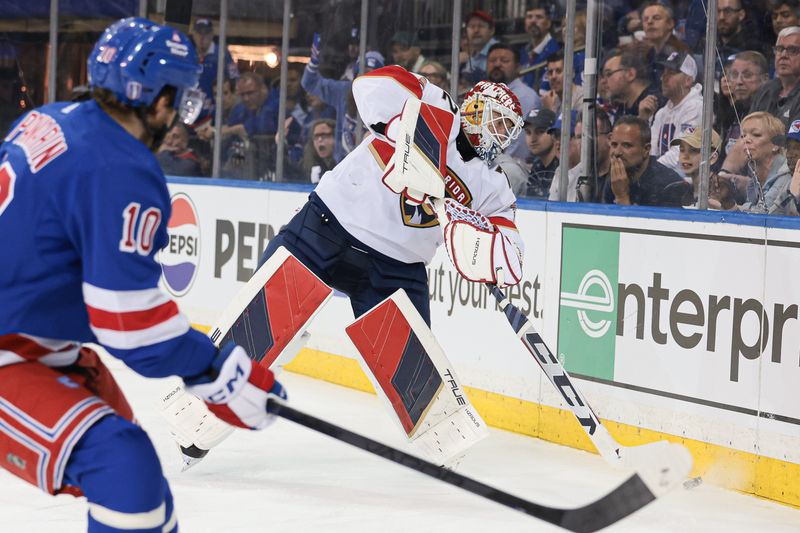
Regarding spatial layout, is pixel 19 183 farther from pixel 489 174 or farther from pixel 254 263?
pixel 254 263

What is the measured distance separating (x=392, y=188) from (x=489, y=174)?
0.98 ft

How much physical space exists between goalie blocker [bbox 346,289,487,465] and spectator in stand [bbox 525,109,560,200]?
1.14m

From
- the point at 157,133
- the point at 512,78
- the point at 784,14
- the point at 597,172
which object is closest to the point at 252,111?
the point at 512,78

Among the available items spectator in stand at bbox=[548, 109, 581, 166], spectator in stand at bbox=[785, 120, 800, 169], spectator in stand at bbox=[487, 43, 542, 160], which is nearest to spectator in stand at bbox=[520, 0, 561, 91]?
spectator in stand at bbox=[487, 43, 542, 160]

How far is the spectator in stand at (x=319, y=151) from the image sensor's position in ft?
17.3

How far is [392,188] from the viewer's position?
3.13m

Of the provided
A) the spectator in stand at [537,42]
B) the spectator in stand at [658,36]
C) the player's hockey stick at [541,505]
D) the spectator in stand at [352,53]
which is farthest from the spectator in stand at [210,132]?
the player's hockey stick at [541,505]

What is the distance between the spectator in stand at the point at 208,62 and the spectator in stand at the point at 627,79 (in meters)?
2.32

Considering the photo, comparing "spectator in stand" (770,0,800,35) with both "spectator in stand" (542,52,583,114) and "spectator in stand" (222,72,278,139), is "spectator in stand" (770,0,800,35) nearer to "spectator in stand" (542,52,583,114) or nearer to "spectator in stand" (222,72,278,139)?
"spectator in stand" (542,52,583,114)

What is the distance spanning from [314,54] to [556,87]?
1522 millimetres

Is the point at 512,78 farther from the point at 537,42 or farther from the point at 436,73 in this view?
Answer: the point at 436,73

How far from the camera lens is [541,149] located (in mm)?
4301

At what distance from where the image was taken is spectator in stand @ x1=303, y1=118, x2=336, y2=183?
5285mm

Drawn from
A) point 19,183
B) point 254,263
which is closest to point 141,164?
point 19,183
